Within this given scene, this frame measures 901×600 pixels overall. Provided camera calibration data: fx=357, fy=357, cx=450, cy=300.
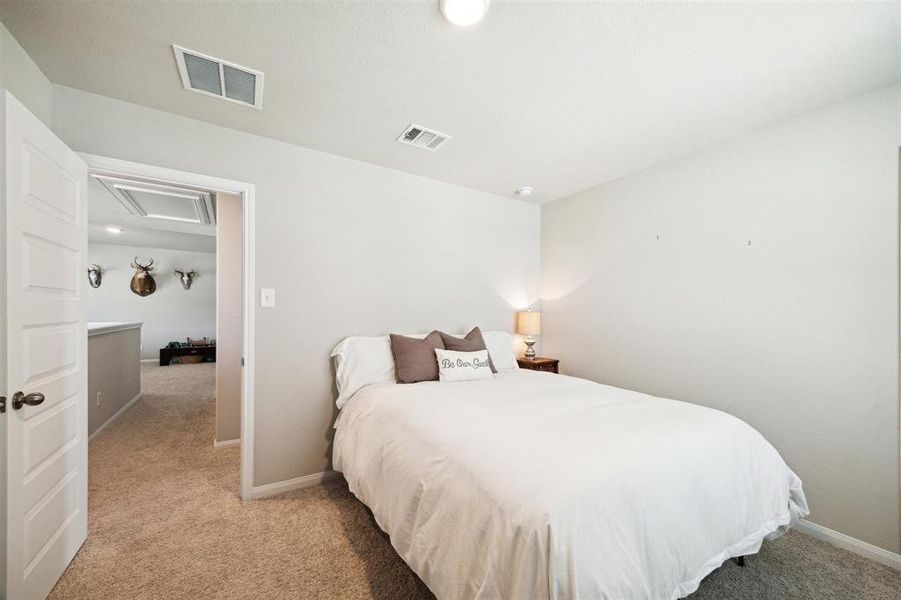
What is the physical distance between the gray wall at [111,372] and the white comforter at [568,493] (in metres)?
3.24

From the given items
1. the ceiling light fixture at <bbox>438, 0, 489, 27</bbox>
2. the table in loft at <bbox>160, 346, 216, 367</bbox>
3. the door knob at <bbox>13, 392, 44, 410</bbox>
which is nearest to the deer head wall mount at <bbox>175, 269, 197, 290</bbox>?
the table in loft at <bbox>160, 346, 216, 367</bbox>

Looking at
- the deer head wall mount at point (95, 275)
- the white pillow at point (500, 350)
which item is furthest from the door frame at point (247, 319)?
the deer head wall mount at point (95, 275)

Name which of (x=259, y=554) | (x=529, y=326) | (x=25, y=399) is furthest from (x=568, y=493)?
(x=529, y=326)

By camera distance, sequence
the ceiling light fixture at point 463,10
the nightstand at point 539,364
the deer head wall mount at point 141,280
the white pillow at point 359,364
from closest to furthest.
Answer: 1. the ceiling light fixture at point 463,10
2. the white pillow at point 359,364
3. the nightstand at point 539,364
4. the deer head wall mount at point 141,280

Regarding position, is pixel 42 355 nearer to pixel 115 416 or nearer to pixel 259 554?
pixel 259 554

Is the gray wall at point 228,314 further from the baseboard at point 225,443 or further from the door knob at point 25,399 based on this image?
the door knob at point 25,399

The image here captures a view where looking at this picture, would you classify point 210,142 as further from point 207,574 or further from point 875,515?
point 875,515

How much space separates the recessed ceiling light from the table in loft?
7.34m

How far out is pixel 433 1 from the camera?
1.42m

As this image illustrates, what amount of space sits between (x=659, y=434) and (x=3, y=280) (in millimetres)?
2599

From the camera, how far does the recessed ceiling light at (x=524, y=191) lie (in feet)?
11.4

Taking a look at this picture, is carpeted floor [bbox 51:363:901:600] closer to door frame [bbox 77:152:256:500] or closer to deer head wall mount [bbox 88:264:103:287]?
door frame [bbox 77:152:256:500]

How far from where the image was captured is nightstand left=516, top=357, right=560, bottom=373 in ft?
11.7

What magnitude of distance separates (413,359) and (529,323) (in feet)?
5.06
